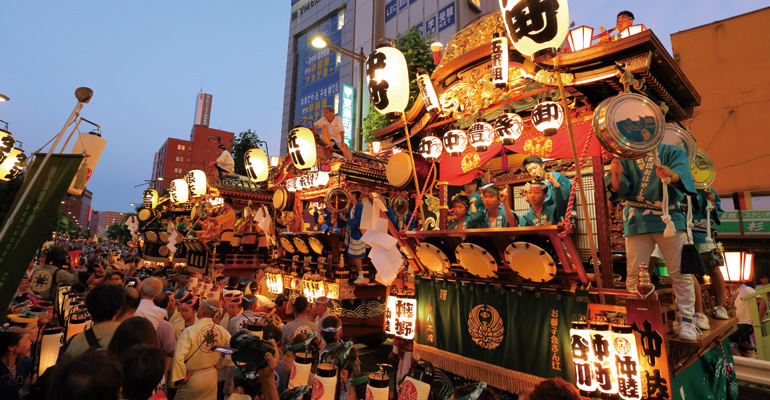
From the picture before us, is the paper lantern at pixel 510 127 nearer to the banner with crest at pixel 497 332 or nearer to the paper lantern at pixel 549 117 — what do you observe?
the paper lantern at pixel 549 117

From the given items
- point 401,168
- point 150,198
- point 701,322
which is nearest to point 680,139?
point 701,322

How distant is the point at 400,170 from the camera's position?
876cm

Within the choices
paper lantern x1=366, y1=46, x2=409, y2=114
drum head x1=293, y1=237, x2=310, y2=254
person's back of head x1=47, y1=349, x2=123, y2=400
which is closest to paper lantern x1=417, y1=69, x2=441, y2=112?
paper lantern x1=366, y1=46, x2=409, y2=114

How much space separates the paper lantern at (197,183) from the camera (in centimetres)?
Answer: 1681

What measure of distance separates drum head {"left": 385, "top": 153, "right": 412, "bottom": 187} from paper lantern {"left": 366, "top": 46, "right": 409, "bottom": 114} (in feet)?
4.16

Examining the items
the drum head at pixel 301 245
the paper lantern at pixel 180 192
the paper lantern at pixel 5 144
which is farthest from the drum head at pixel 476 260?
the paper lantern at pixel 180 192

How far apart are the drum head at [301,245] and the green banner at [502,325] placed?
5728mm

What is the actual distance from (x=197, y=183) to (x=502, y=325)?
15710 millimetres

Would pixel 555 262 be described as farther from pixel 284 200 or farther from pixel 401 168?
pixel 284 200

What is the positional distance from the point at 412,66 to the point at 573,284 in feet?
48.7

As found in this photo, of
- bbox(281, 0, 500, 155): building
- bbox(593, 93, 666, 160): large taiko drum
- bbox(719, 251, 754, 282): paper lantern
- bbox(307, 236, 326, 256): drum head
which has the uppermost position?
bbox(281, 0, 500, 155): building

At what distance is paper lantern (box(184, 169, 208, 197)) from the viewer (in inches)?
662

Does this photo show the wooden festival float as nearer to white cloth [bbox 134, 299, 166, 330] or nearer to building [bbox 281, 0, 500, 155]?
white cloth [bbox 134, 299, 166, 330]

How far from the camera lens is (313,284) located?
34.8ft
